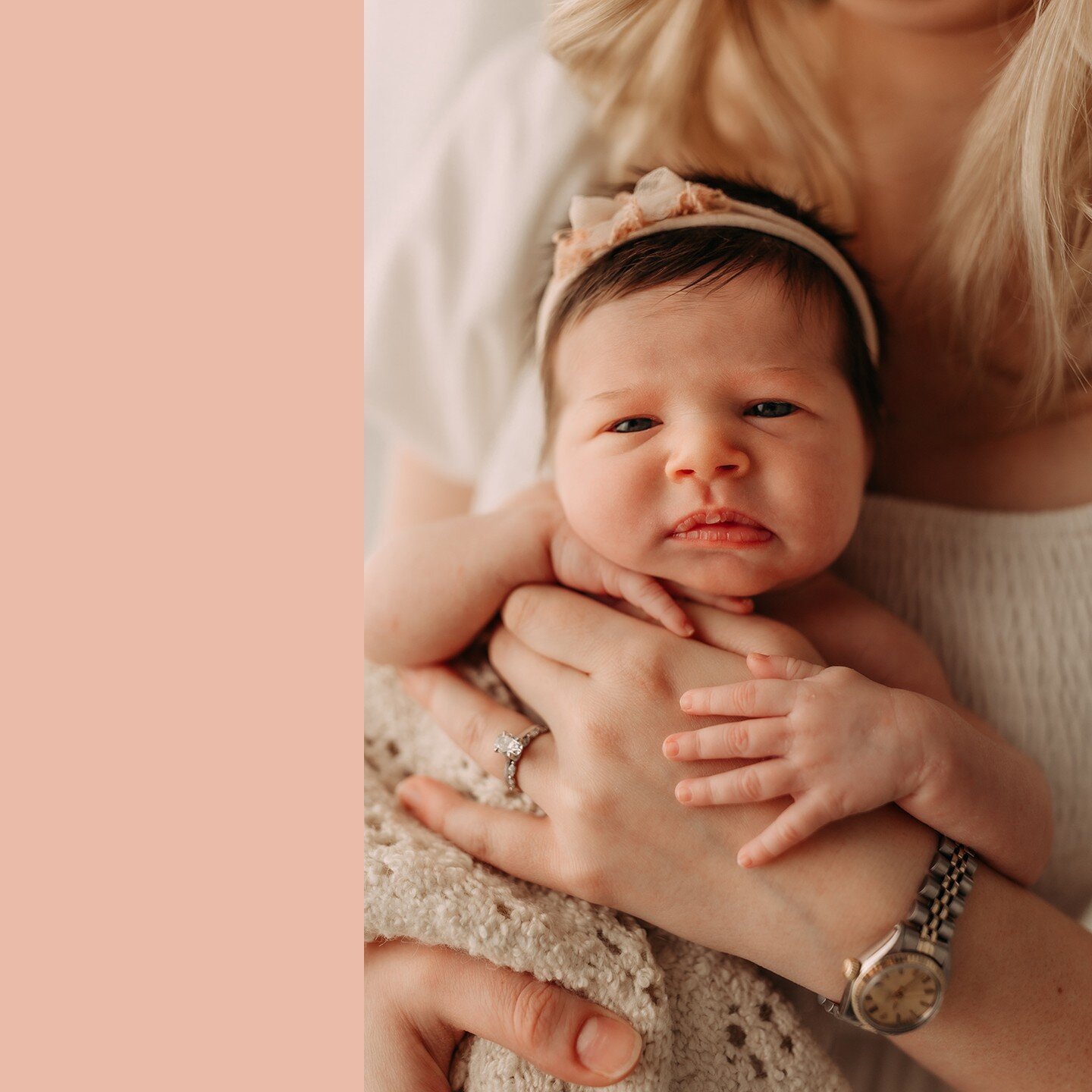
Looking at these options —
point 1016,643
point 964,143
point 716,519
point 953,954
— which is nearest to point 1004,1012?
point 953,954

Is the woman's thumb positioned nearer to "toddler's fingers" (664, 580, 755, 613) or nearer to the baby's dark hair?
"toddler's fingers" (664, 580, 755, 613)

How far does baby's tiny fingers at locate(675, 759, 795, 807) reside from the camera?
832mm

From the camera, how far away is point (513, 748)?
3.26 feet

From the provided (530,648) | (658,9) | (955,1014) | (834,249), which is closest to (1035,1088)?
(955,1014)

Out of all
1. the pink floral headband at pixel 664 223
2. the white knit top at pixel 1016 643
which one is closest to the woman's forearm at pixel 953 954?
the white knit top at pixel 1016 643

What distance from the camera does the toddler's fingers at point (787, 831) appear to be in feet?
2.72

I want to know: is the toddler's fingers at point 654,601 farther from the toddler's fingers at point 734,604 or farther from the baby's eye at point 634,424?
the baby's eye at point 634,424

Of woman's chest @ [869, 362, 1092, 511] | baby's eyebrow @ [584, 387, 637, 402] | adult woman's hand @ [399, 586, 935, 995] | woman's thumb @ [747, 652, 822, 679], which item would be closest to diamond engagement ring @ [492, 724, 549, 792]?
adult woman's hand @ [399, 586, 935, 995]

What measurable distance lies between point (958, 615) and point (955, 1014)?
47 centimetres

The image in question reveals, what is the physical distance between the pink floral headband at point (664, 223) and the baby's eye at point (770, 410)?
0.21 m

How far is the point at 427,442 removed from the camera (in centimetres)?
162

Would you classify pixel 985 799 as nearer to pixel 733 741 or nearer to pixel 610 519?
pixel 733 741

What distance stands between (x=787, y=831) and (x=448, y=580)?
0.46 metres

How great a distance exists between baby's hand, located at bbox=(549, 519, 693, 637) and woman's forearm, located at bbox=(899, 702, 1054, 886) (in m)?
0.27
